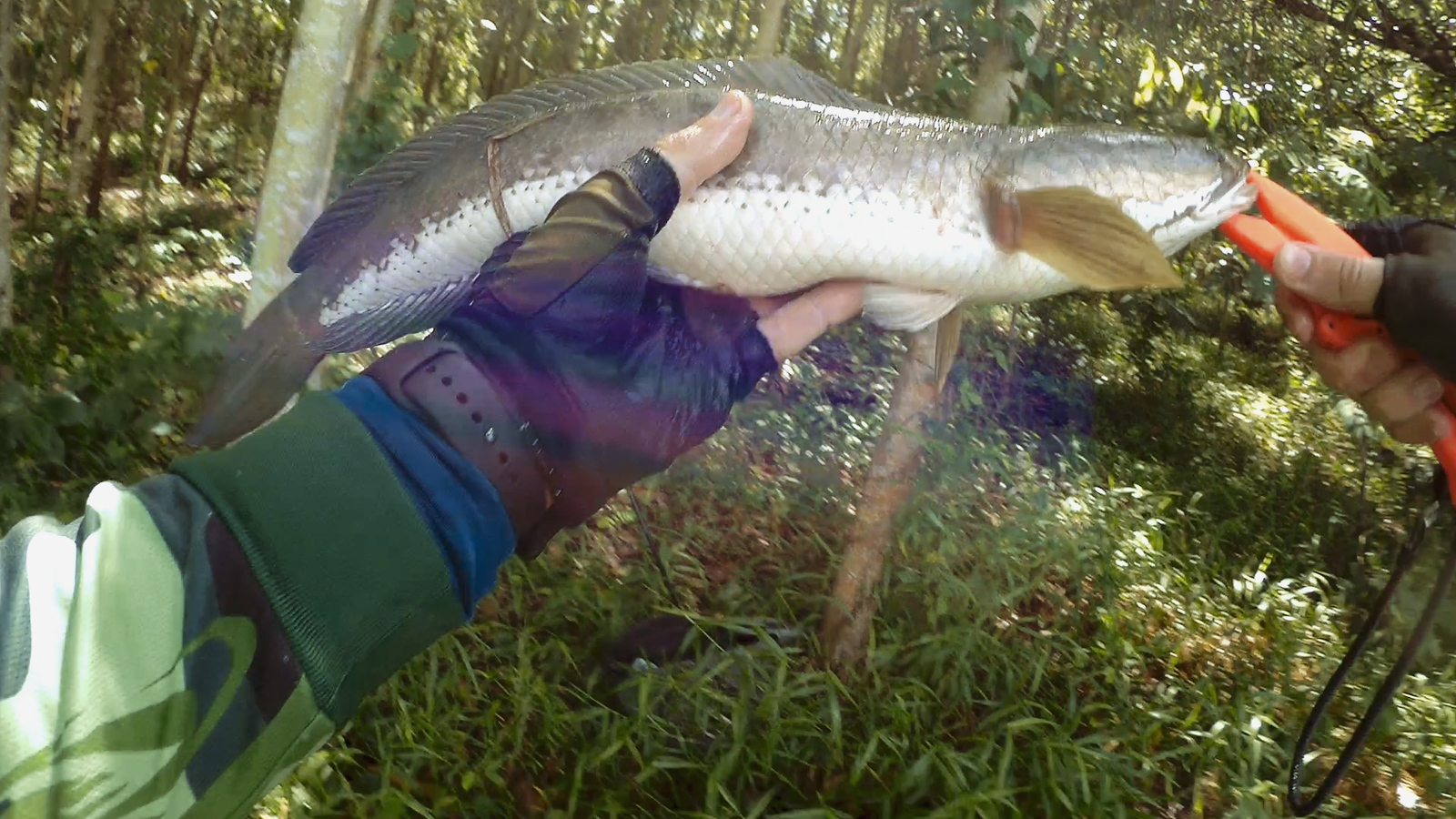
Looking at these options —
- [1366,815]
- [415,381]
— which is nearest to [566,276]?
[415,381]

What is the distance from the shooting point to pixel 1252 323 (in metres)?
7.03

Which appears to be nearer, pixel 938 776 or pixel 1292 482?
pixel 938 776

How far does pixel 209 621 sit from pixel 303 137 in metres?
2.17

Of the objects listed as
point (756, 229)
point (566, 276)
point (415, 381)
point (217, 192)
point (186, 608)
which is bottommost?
point (217, 192)

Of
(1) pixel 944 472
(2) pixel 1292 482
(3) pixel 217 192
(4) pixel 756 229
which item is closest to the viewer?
(4) pixel 756 229

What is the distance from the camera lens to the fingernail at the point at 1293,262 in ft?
5.49

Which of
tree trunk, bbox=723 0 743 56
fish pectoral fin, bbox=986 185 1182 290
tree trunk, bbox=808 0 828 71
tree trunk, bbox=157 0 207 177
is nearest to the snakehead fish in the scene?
fish pectoral fin, bbox=986 185 1182 290

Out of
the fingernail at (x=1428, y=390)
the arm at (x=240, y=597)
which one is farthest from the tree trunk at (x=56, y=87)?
the fingernail at (x=1428, y=390)

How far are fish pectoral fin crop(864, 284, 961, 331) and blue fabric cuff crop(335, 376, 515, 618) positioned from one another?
0.98 meters

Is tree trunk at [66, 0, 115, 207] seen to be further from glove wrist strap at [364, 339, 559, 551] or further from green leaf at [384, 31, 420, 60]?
glove wrist strap at [364, 339, 559, 551]

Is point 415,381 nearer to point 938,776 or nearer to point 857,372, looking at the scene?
point 938,776

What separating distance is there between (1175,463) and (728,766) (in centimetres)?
425

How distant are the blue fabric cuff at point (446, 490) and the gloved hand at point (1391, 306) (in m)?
1.65

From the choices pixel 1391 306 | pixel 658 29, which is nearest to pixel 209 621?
pixel 1391 306
